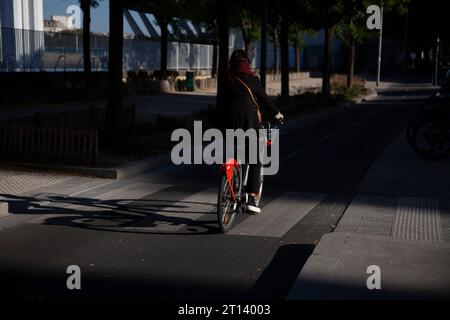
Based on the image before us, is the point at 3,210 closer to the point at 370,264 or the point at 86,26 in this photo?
the point at 370,264

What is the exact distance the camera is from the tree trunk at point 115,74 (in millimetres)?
12953

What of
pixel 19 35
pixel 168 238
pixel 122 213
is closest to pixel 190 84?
pixel 19 35

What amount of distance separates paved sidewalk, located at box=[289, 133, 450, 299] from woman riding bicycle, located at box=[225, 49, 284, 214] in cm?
127

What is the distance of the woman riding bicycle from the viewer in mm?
7586

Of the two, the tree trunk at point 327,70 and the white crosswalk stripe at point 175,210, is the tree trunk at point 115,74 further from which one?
the tree trunk at point 327,70

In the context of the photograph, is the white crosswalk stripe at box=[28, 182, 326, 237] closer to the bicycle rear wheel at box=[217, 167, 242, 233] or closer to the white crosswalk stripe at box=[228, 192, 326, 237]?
the white crosswalk stripe at box=[228, 192, 326, 237]

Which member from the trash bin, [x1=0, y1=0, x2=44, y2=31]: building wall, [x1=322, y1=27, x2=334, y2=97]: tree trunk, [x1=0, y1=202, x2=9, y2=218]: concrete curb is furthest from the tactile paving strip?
the trash bin

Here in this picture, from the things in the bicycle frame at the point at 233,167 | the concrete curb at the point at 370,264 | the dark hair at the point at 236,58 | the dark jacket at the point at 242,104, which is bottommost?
the concrete curb at the point at 370,264

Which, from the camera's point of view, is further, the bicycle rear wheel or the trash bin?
the trash bin

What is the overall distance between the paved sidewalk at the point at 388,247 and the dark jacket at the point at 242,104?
164 cm

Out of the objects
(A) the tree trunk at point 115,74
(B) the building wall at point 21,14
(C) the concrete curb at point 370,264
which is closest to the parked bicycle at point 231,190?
(C) the concrete curb at point 370,264

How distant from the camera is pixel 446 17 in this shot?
6425 cm

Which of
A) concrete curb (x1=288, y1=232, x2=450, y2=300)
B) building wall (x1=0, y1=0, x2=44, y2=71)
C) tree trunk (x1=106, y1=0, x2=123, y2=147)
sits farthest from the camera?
building wall (x1=0, y1=0, x2=44, y2=71)
